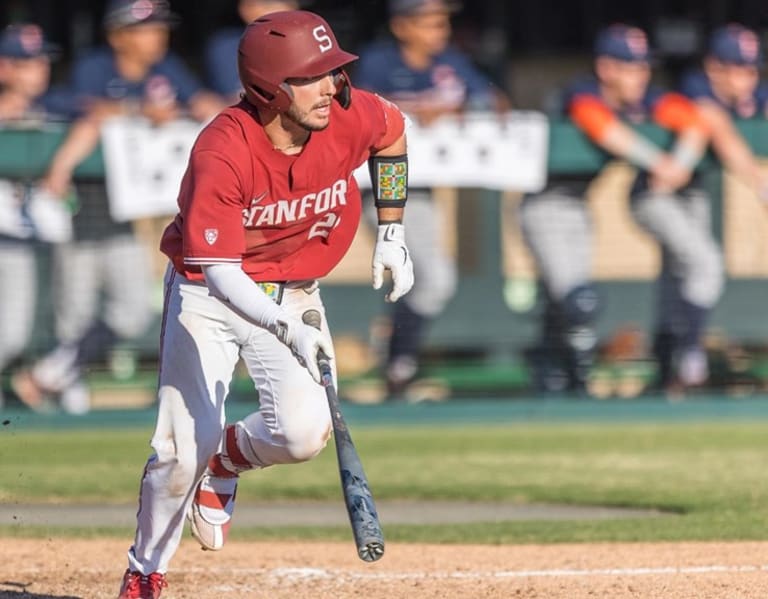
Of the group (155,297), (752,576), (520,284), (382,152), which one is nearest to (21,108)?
(155,297)

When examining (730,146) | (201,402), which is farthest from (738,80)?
(201,402)

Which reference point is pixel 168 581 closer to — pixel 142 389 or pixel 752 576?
pixel 752 576

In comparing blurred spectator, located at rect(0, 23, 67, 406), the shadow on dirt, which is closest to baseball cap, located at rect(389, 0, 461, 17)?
blurred spectator, located at rect(0, 23, 67, 406)

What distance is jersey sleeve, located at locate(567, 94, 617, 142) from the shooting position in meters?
10.9

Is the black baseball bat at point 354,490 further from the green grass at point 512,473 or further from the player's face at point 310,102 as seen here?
the green grass at point 512,473

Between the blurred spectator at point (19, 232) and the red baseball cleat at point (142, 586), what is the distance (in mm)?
5683

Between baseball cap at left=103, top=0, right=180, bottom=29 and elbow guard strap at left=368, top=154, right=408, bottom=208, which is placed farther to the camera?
baseball cap at left=103, top=0, right=180, bottom=29

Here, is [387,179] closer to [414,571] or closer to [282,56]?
[282,56]

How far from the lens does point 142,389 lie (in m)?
10.8

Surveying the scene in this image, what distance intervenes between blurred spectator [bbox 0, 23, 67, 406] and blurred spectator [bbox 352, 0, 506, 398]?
7.26 feet

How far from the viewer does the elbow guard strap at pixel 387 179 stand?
5547mm

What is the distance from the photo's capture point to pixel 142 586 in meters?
5.12

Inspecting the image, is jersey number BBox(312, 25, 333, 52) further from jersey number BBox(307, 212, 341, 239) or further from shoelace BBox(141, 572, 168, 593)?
shoelace BBox(141, 572, 168, 593)

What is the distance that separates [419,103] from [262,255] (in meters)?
5.79
